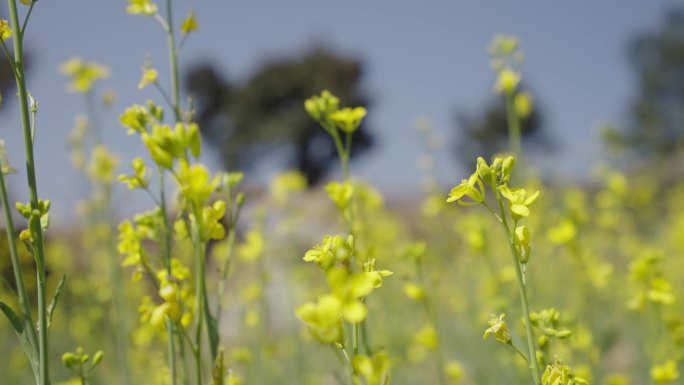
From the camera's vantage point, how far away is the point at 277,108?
29.9m

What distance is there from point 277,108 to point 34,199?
29190mm

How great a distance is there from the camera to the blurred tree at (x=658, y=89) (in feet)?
90.8

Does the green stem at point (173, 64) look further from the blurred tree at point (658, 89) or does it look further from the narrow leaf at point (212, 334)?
the blurred tree at point (658, 89)

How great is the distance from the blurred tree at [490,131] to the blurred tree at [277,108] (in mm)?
7438

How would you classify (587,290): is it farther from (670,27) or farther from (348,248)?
(670,27)

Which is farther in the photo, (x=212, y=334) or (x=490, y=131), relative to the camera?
(x=490, y=131)

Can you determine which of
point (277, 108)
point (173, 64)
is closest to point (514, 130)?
point (173, 64)

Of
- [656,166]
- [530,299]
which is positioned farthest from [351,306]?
[656,166]

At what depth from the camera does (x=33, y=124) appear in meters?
1.21

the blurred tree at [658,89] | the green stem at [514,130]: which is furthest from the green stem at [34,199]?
the blurred tree at [658,89]

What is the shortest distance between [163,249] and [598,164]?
5.05 m

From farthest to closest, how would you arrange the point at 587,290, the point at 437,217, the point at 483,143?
1. the point at 483,143
2. the point at 437,217
3. the point at 587,290

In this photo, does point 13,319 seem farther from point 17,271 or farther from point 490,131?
point 490,131

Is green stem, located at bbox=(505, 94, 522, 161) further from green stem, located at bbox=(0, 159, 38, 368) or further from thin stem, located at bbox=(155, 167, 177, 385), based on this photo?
green stem, located at bbox=(0, 159, 38, 368)
